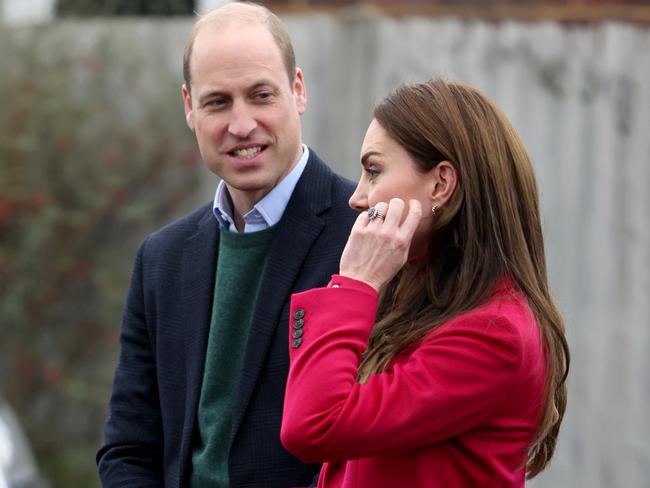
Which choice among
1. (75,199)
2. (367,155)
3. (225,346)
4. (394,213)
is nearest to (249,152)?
(225,346)

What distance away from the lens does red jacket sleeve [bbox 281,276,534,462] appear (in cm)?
236

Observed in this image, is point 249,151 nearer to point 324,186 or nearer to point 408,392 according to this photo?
point 324,186

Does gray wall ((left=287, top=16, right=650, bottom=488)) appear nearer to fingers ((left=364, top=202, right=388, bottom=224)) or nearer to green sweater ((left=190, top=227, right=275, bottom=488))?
green sweater ((left=190, top=227, right=275, bottom=488))

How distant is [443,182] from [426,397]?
1.51 ft

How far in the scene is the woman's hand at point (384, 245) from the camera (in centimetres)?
250

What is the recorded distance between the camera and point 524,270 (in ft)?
8.23

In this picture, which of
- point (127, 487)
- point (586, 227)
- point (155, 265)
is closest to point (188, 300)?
point (155, 265)

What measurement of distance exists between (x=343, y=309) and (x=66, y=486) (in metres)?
5.77

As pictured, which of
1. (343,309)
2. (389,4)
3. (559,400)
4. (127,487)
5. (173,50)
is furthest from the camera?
(389,4)

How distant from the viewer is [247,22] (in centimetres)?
321

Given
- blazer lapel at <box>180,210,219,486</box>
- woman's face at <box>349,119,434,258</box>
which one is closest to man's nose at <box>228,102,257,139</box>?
blazer lapel at <box>180,210,219,486</box>

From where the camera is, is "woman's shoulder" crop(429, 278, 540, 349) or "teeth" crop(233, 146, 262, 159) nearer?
"woman's shoulder" crop(429, 278, 540, 349)

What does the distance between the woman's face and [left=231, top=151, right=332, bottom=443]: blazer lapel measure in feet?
1.73

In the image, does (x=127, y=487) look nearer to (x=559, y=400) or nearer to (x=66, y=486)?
(x=559, y=400)
